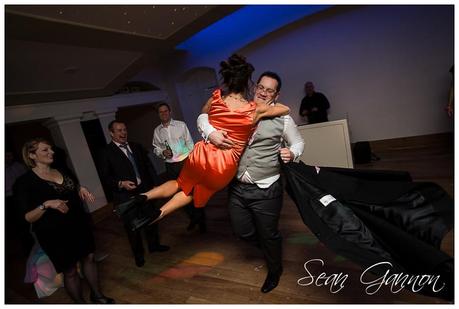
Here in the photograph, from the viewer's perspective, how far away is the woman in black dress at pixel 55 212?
1952 mm

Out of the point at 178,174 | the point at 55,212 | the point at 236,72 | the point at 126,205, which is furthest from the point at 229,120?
the point at 178,174

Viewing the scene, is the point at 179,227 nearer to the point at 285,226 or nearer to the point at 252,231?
the point at 285,226

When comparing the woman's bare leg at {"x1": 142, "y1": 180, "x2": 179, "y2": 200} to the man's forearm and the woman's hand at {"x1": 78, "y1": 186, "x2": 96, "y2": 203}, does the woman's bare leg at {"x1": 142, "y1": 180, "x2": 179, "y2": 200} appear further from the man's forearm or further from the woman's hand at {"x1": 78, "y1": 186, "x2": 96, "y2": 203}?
the woman's hand at {"x1": 78, "y1": 186, "x2": 96, "y2": 203}

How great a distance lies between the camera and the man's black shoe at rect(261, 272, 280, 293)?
7.19ft

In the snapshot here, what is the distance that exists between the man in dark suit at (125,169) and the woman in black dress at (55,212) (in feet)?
1.56

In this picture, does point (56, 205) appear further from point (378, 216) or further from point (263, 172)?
point (378, 216)

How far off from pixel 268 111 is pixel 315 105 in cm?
438

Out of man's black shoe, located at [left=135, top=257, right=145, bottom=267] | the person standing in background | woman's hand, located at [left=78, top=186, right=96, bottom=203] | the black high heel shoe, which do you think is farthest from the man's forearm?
the person standing in background

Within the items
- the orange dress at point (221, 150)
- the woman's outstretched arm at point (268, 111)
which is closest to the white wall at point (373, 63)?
the woman's outstretched arm at point (268, 111)

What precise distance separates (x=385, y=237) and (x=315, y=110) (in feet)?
14.5

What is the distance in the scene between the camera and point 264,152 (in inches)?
74.0

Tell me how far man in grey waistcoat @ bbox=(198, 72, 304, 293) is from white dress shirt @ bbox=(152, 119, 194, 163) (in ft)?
4.48

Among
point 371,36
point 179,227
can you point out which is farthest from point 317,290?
point 371,36

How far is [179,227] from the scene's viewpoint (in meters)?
3.67
